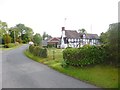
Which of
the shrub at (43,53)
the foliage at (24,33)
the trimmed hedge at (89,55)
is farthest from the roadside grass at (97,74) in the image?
the foliage at (24,33)

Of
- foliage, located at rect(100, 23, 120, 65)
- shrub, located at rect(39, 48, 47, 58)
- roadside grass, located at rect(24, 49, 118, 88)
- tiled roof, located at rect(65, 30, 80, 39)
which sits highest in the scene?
tiled roof, located at rect(65, 30, 80, 39)

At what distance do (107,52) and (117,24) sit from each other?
2.62 m

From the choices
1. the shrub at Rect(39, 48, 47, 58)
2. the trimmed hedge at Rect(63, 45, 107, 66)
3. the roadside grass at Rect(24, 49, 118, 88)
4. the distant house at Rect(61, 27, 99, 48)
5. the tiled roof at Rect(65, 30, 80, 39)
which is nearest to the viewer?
the roadside grass at Rect(24, 49, 118, 88)

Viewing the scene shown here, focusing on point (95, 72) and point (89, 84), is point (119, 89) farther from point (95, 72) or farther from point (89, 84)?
point (95, 72)

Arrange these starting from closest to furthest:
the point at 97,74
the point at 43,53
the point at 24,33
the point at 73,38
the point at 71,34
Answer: the point at 97,74 → the point at 43,53 → the point at 73,38 → the point at 71,34 → the point at 24,33

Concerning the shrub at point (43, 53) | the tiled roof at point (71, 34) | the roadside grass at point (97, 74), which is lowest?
the roadside grass at point (97, 74)

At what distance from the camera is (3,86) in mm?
12320

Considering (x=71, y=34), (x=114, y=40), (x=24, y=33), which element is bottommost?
(x=114, y=40)

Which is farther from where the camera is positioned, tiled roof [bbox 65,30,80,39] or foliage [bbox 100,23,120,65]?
tiled roof [bbox 65,30,80,39]

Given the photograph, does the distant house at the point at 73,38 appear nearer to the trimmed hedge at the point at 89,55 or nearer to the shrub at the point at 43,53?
the shrub at the point at 43,53

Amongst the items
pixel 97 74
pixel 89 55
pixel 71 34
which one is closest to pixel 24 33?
pixel 71 34

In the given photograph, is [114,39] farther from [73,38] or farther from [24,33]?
[24,33]

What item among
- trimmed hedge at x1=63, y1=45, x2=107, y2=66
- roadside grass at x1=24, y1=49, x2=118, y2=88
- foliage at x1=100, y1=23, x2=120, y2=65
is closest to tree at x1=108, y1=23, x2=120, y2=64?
foliage at x1=100, y1=23, x2=120, y2=65

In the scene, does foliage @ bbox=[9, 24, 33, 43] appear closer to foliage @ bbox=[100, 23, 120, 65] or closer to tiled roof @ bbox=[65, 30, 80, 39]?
tiled roof @ bbox=[65, 30, 80, 39]
